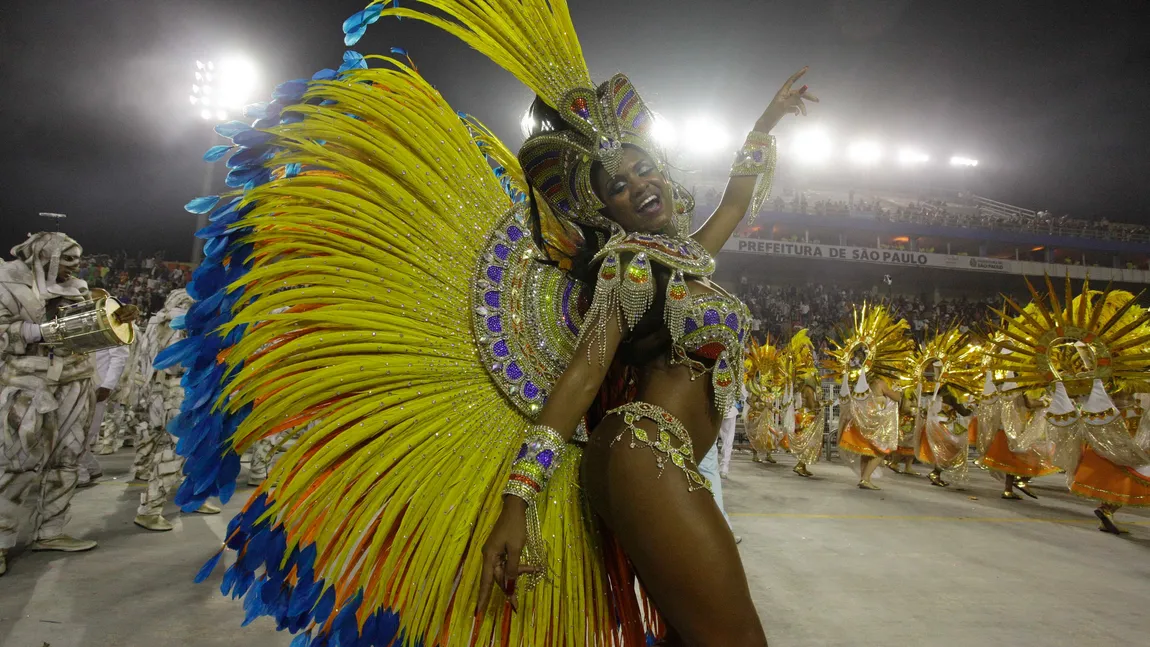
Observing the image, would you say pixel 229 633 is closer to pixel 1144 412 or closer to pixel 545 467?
pixel 545 467

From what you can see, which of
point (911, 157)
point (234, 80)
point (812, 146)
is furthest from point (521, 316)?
point (911, 157)

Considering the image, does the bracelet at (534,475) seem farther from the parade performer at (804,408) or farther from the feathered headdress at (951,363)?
the feathered headdress at (951,363)

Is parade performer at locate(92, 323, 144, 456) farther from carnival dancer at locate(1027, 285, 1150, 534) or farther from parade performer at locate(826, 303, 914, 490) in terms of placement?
carnival dancer at locate(1027, 285, 1150, 534)

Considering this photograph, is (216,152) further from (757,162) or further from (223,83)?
(223,83)

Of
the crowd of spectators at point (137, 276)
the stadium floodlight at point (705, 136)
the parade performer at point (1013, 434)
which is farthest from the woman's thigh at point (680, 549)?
the stadium floodlight at point (705, 136)

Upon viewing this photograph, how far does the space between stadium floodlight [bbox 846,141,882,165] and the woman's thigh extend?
1324 inches

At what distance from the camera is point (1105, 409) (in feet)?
19.2

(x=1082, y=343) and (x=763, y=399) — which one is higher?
(x=1082, y=343)

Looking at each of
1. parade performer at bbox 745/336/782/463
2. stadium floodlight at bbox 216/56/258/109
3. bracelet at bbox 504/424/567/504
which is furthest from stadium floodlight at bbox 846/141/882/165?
bracelet at bbox 504/424/567/504

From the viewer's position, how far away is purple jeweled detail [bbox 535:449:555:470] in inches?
54.9

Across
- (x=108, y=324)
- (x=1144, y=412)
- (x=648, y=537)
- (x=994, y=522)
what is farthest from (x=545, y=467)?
(x=1144, y=412)

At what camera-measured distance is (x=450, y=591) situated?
1.53 m

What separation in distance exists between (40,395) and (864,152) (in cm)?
3402

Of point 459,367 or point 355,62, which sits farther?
point 355,62
